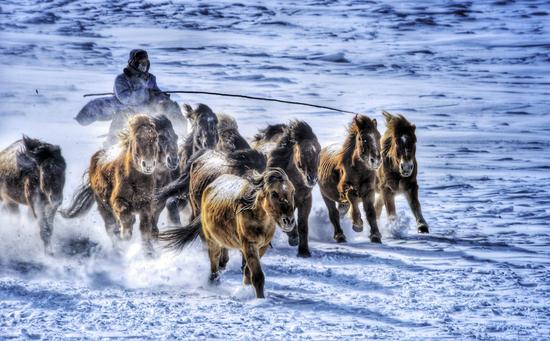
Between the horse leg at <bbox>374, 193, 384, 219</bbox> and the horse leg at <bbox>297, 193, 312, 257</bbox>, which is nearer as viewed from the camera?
the horse leg at <bbox>297, 193, 312, 257</bbox>

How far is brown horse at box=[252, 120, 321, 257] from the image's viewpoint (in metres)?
10.1

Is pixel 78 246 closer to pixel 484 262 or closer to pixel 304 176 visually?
pixel 304 176

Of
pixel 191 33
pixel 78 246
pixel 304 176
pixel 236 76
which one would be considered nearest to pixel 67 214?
pixel 78 246

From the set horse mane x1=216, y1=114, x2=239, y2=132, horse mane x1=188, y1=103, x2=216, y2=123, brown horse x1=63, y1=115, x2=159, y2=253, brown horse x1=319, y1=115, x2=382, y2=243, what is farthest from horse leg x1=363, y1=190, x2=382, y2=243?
brown horse x1=63, y1=115, x2=159, y2=253

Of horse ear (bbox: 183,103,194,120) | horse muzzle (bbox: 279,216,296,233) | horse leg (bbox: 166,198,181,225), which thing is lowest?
horse leg (bbox: 166,198,181,225)

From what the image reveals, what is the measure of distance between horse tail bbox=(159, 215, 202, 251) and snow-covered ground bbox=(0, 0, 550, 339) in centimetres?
27

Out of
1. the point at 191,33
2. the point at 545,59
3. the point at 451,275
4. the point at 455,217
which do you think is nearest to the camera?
the point at 451,275

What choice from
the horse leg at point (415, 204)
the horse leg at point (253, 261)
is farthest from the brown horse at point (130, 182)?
the horse leg at point (415, 204)

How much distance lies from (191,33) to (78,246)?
1024 inches

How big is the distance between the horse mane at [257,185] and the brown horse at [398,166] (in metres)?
3.13

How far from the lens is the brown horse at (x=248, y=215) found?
7.75 meters

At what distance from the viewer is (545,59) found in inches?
1222

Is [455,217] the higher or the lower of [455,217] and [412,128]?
the lower

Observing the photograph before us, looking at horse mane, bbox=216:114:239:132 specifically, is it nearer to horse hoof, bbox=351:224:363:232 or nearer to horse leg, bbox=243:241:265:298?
horse hoof, bbox=351:224:363:232
